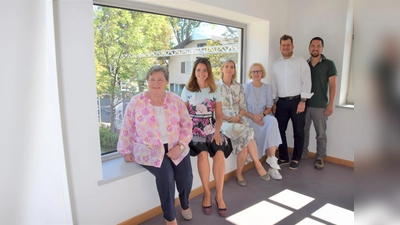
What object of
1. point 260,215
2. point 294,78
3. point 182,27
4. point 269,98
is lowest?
point 260,215

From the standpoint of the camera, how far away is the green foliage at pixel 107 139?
7.32 ft

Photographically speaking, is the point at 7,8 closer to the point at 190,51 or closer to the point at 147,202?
the point at 147,202

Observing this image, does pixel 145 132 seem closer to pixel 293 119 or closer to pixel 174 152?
pixel 174 152

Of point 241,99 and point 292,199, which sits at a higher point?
point 241,99

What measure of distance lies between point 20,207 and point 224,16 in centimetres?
278

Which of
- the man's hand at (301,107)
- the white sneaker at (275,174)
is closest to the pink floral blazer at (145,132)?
the white sneaker at (275,174)

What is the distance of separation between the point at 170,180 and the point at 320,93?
2.25m

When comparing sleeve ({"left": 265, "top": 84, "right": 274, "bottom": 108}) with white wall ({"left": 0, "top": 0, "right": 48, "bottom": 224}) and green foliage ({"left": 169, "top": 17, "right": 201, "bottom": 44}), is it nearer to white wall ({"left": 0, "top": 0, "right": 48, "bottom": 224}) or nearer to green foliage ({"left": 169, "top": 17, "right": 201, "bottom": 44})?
green foliage ({"left": 169, "top": 17, "right": 201, "bottom": 44})

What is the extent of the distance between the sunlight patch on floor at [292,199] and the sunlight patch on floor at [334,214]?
0.15 metres

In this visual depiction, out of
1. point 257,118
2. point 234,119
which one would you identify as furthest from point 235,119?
point 257,118

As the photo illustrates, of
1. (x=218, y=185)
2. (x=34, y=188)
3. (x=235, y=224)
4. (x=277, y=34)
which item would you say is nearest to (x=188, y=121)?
(x=218, y=185)

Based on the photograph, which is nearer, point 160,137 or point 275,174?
point 160,137

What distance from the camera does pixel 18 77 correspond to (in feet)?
2.15

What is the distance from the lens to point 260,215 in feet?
7.41
